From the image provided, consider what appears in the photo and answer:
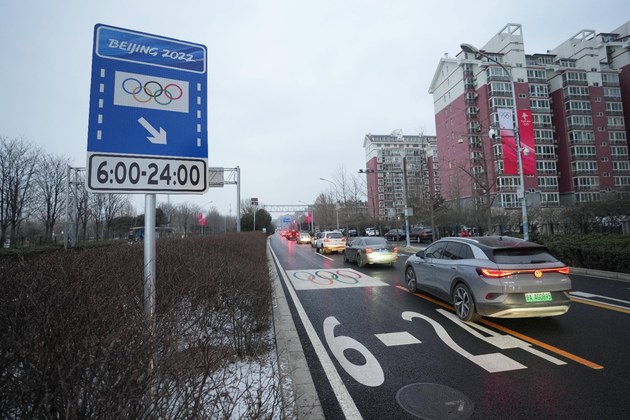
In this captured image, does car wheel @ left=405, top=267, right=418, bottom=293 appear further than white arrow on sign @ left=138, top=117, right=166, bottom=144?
Yes

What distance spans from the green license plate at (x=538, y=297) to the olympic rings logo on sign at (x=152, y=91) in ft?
20.4

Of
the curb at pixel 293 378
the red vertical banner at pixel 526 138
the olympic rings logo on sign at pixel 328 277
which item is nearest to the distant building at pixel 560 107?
the red vertical banner at pixel 526 138

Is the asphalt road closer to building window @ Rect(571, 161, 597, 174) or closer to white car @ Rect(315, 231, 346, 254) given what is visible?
white car @ Rect(315, 231, 346, 254)

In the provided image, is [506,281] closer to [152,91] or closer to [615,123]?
[152,91]

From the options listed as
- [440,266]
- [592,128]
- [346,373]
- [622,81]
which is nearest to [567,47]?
[622,81]

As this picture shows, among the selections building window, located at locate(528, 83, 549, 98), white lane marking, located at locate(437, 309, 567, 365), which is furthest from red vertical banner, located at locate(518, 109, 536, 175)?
building window, located at locate(528, 83, 549, 98)

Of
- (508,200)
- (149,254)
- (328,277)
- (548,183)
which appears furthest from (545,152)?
(149,254)

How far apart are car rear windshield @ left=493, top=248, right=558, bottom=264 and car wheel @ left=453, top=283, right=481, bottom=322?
0.90 m

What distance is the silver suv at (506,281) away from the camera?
555 cm

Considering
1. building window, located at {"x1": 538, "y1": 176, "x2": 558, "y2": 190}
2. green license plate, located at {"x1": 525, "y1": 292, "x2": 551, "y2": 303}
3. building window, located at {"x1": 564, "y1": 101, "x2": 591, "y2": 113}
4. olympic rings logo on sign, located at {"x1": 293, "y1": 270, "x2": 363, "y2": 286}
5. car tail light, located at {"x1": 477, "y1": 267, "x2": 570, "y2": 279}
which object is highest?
building window, located at {"x1": 564, "y1": 101, "x2": 591, "y2": 113}

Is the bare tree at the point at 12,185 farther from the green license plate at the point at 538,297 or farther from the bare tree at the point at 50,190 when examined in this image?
the green license plate at the point at 538,297

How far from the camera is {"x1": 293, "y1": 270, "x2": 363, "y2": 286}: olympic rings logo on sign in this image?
1135cm

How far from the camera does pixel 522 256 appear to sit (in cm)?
591

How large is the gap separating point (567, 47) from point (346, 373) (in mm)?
91119
